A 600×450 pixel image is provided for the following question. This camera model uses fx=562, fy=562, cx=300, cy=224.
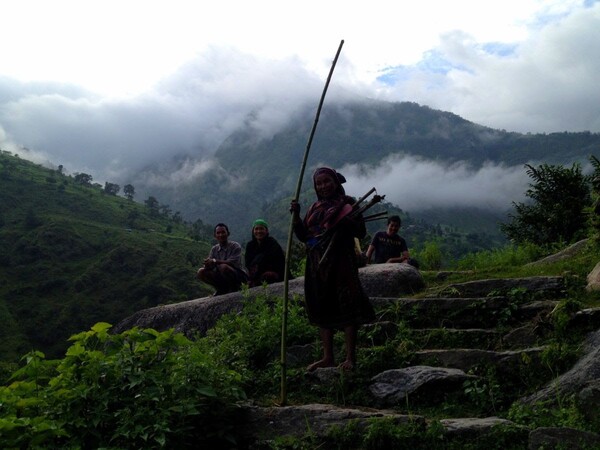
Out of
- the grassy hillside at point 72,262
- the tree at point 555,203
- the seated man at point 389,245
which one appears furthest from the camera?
the grassy hillside at point 72,262

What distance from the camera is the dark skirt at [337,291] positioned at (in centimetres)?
683

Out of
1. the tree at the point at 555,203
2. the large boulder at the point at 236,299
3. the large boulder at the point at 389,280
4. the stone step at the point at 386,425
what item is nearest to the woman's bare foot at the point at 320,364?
the stone step at the point at 386,425

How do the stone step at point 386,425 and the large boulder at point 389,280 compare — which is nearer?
the stone step at point 386,425

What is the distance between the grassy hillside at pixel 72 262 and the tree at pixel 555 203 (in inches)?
2611

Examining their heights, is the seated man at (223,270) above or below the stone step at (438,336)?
above

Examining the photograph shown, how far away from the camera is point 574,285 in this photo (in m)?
7.93

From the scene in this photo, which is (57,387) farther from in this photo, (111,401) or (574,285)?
(574,285)

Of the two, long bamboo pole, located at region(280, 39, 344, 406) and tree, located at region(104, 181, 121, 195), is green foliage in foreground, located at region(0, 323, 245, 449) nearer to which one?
long bamboo pole, located at region(280, 39, 344, 406)

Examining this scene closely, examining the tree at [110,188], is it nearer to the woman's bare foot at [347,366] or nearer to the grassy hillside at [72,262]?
the grassy hillside at [72,262]

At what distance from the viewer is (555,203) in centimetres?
1495

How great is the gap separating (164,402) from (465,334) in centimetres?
397

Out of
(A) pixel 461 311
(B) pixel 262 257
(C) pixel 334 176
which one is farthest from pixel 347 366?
(B) pixel 262 257

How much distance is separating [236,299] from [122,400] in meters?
5.13

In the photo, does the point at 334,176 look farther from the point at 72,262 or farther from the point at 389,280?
the point at 72,262
